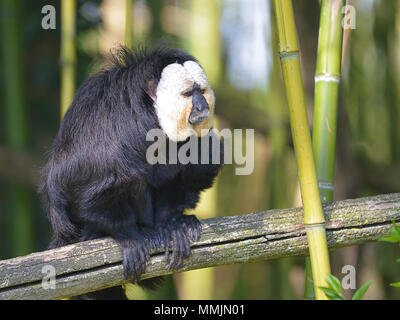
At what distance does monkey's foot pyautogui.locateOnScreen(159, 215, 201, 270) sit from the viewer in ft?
5.66

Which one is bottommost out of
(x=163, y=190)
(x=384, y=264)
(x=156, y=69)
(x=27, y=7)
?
(x=384, y=264)

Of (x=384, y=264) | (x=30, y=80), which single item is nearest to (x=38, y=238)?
(x=30, y=80)

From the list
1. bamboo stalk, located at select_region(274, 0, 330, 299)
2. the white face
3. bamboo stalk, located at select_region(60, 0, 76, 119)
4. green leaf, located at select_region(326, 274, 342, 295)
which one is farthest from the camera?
bamboo stalk, located at select_region(60, 0, 76, 119)

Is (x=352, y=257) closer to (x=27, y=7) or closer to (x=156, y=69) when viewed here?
(x=156, y=69)

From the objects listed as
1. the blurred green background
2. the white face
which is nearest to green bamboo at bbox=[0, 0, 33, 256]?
the blurred green background

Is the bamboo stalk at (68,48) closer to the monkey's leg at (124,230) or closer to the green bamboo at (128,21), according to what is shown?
the green bamboo at (128,21)

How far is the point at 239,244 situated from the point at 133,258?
1.19 ft

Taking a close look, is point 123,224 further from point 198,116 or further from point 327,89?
point 327,89

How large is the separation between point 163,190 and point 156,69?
506 mm

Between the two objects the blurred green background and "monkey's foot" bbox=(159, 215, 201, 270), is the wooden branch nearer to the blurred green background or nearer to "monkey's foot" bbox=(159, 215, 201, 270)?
"monkey's foot" bbox=(159, 215, 201, 270)

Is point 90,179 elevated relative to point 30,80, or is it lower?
lower

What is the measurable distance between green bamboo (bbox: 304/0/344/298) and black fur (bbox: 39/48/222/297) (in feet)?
1.58

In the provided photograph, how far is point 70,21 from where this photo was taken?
8.08ft
